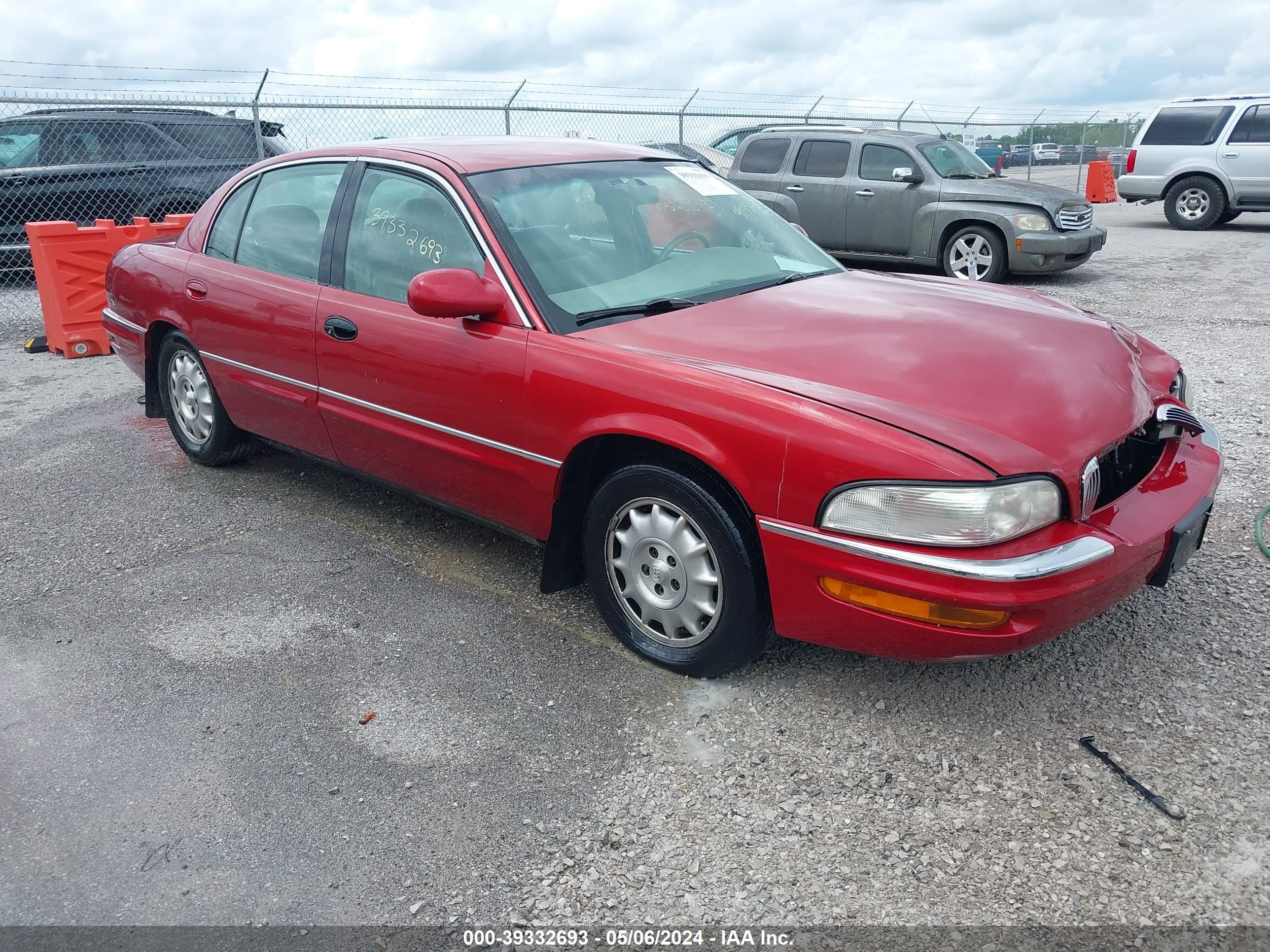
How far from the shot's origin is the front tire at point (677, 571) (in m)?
2.98

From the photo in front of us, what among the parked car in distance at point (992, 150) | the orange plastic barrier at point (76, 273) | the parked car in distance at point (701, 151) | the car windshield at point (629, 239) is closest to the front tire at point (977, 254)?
the parked car in distance at point (701, 151)

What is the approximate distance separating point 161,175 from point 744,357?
32.8 ft

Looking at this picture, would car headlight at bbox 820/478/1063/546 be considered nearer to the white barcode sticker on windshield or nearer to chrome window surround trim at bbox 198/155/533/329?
chrome window surround trim at bbox 198/155/533/329

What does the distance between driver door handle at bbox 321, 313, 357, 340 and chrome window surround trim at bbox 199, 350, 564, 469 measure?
228 millimetres

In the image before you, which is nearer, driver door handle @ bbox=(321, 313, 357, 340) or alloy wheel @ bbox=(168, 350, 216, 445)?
driver door handle @ bbox=(321, 313, 357, 340)

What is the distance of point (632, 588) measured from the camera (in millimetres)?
3320

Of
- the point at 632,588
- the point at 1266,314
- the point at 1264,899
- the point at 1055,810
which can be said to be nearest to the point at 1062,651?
the point at 1055,810

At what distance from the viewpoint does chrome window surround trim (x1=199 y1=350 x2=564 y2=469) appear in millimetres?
3432

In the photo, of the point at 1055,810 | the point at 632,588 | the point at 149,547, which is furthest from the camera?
the point at 149,547

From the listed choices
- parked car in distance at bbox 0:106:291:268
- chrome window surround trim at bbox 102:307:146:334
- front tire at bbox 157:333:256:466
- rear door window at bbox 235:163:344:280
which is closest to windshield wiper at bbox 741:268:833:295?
rear door window at bbox 235:163:344:280

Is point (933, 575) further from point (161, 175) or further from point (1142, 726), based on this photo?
point (161, 175)

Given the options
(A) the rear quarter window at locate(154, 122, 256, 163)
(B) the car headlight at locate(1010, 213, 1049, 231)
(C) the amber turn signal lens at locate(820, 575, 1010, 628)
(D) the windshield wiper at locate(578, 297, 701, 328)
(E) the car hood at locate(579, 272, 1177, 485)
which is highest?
(A) the rear quarter window at locate(154, 122, 256, 163)

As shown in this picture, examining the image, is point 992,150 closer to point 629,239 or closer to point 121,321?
point 121,321

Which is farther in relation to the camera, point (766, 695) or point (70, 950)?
point (766, 695)
